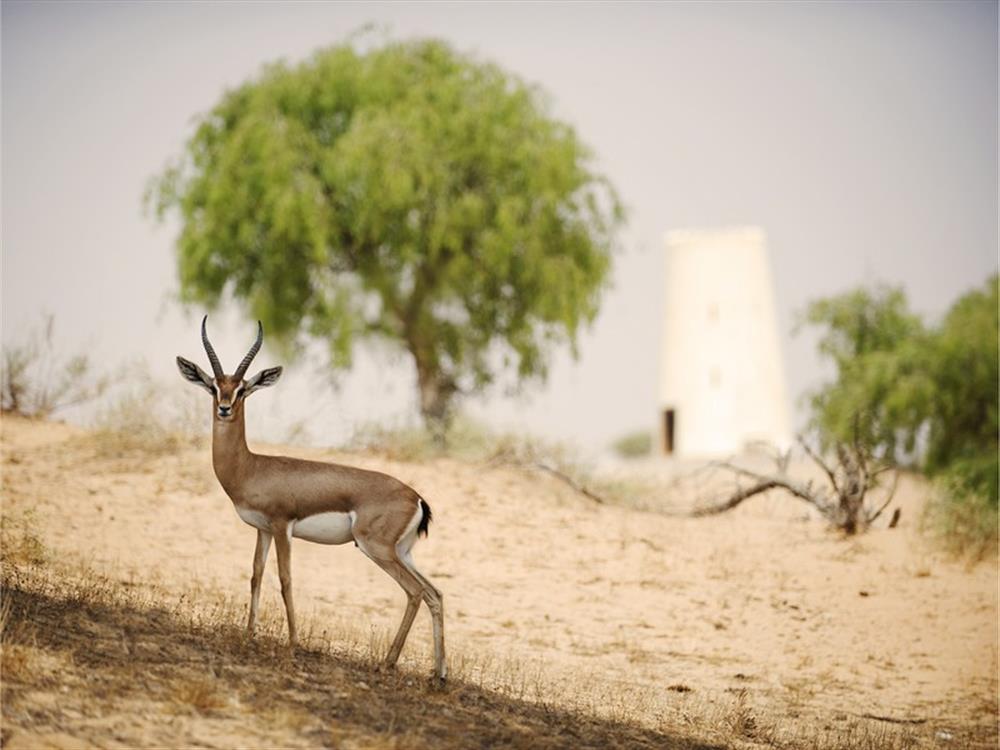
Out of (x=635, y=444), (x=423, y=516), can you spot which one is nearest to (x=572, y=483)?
(x=423, y=516)

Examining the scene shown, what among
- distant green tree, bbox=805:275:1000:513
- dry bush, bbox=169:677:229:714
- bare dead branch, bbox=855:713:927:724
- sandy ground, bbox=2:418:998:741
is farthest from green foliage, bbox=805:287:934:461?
dry bush, bbox=169:677:229:714

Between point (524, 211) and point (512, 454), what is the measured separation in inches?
394

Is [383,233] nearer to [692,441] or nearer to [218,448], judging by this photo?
[692,441]

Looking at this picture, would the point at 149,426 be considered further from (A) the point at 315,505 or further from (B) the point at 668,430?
(B) the point at 668,430

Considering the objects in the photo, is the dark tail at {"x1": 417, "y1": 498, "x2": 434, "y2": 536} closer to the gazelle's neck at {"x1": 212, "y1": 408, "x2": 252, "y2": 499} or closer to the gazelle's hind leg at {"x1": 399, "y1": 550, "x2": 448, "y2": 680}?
the gazelle's hind leg at {"x1": 399, "y1": 550, "x2": 448, "y2": 680}

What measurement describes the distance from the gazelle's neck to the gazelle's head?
0.10 metres

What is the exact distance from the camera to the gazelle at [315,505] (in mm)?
10609

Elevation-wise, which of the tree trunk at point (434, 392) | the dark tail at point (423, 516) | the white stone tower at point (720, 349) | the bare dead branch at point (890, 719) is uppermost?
the white stone tower at point (720, 349)

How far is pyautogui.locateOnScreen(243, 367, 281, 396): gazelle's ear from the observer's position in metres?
11.0

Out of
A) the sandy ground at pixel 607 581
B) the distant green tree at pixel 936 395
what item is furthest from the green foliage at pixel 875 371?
the sandy ground at pixel 607 581

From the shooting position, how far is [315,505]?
1073cm

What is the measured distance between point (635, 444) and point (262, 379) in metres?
77.0

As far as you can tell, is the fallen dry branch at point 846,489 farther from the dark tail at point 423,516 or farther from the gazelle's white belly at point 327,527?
the gazelle's white belly at point 327,527

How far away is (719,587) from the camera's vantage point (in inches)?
763
